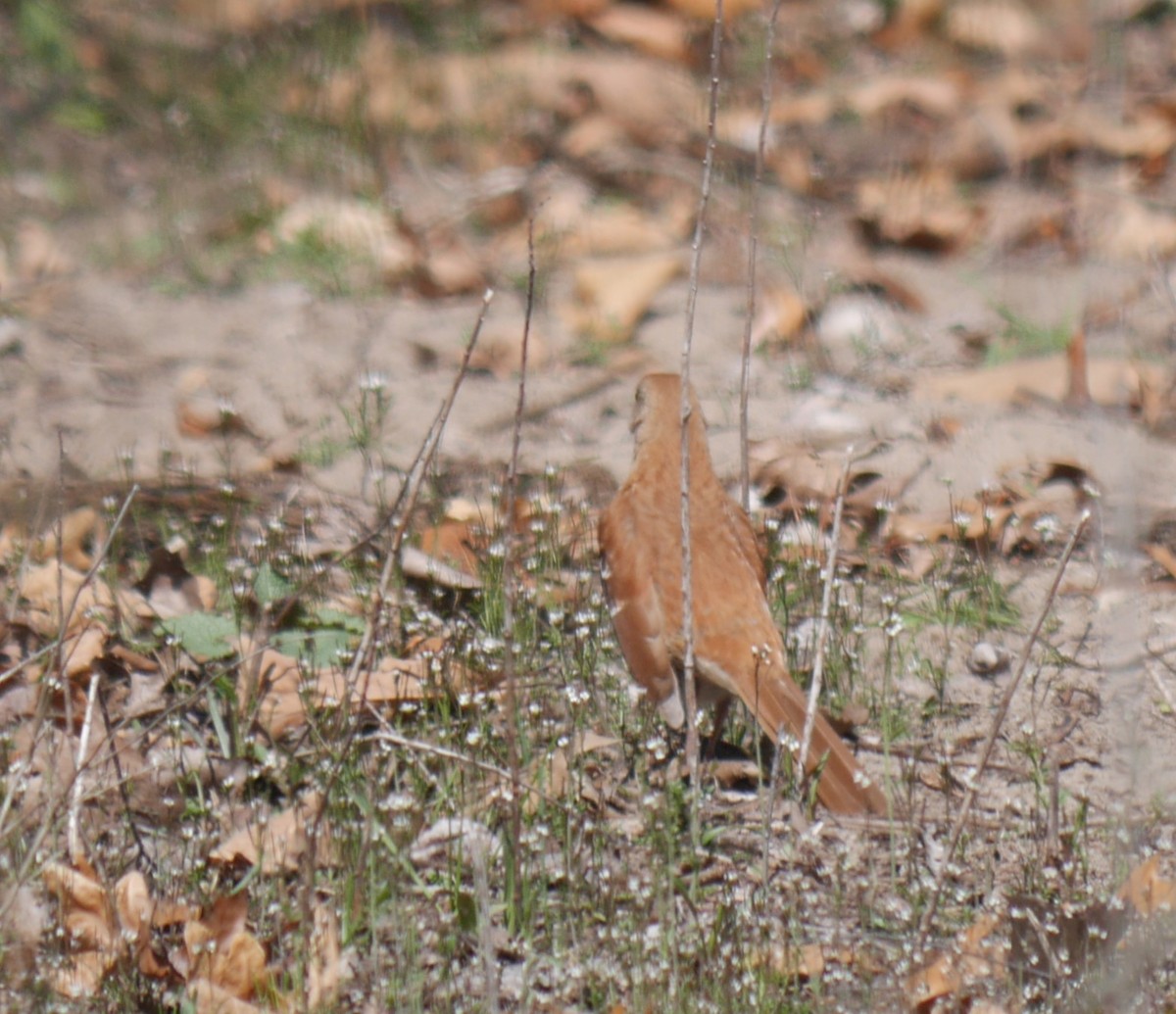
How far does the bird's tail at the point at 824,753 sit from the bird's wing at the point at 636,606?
0.73 ft

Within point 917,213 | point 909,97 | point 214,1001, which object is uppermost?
point 909,97

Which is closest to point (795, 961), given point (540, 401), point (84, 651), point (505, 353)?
point (84, 651)

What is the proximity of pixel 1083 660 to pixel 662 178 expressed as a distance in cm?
415

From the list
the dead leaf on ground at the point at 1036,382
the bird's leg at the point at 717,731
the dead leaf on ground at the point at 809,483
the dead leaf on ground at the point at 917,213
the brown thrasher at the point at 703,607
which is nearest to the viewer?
the brown thrasher at the point at 703,607

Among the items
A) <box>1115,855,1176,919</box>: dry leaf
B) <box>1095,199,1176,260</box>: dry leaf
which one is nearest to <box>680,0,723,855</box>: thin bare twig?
<box>1115,855,1176,919</box>: dry leaf

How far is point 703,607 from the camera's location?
4.34 meters

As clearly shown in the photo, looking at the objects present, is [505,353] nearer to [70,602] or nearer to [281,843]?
[70,602]

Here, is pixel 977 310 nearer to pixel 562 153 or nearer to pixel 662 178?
pixel 662 178

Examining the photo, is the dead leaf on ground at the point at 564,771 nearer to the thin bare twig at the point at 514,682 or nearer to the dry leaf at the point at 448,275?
the thin bare twig at the point at 514,682

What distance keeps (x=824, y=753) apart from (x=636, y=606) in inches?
29.0

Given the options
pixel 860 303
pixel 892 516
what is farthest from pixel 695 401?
pixel 860 303

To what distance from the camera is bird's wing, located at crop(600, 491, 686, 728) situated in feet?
13.6

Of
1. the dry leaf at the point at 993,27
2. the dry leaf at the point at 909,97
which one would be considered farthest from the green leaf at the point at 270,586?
the dry leaf at the point at 993,27

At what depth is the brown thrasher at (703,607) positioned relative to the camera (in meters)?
3.97
